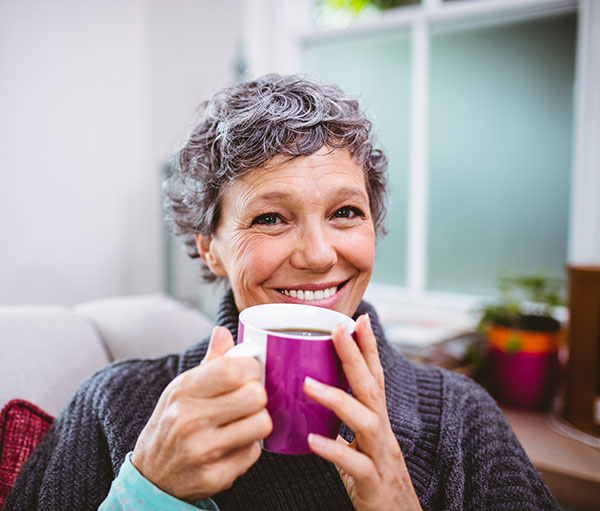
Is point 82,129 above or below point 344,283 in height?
above

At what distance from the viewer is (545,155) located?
2209 millimetres

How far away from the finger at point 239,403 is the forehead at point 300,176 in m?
0.36

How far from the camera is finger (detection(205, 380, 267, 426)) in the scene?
54 cm

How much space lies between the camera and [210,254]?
102 centimetres

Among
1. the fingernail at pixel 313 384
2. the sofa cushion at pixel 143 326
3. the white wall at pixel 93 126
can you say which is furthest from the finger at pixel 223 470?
the white wall at pixel 93 126

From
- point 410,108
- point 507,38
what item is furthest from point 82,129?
point 507,38

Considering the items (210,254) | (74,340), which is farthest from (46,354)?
(210,254)

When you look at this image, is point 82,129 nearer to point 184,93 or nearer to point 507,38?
point 184,93

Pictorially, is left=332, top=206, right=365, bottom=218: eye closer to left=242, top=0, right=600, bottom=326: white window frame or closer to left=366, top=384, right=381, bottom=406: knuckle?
left=366, top=384, right=381, bottom=406: knuckle

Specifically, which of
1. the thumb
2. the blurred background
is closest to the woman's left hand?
the thumb

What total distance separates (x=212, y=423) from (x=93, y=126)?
109 inches

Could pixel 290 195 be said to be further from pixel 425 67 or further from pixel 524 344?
pixel 425 67

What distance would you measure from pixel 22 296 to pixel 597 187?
2.77 m

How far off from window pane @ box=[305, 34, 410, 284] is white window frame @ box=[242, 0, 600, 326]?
7 centimetres
